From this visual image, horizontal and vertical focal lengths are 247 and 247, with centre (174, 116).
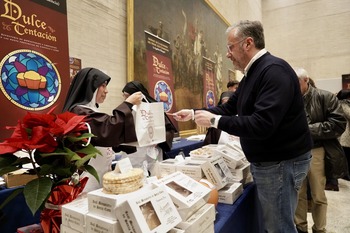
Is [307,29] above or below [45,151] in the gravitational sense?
above

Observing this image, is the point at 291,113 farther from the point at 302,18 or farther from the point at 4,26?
the point at 302,18

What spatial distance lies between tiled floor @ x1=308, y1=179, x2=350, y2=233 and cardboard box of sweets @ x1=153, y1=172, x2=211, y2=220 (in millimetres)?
2723

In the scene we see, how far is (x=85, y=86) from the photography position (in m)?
1.77

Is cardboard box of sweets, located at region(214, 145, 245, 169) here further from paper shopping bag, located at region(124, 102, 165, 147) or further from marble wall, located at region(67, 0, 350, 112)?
marble wall, located at region(67, 0, 350, 112)

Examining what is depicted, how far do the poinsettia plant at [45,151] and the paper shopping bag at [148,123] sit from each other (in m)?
0.55

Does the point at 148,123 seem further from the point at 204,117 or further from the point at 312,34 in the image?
the point at 312,34

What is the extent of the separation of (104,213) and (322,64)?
977 cm

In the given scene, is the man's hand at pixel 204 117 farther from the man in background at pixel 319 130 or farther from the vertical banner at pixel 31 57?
the man in background at pixel 319 130

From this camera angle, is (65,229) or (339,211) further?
(339,211)

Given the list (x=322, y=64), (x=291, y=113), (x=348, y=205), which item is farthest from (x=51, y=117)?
(x=322, y=64)

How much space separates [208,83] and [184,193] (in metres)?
4.33

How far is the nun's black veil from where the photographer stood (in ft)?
5.72

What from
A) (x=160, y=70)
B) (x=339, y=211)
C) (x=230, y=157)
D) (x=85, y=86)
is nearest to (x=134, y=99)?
(x=85, y=86)

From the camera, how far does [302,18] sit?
9.02 metres
